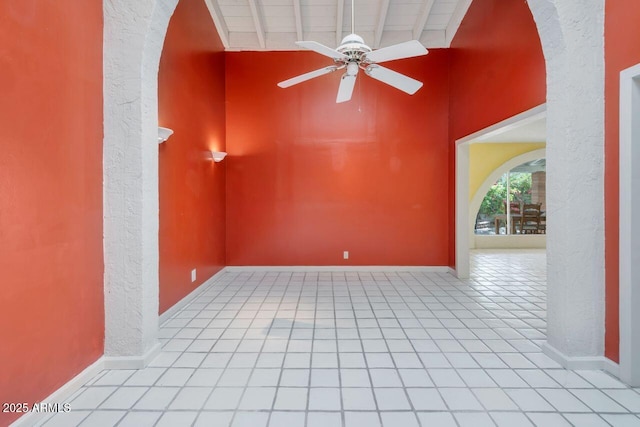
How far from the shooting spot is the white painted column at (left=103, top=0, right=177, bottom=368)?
2.23 m

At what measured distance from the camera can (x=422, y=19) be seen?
4672 mm

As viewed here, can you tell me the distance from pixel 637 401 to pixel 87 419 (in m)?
3.08

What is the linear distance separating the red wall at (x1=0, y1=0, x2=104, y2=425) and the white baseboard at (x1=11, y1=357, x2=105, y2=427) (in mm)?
37

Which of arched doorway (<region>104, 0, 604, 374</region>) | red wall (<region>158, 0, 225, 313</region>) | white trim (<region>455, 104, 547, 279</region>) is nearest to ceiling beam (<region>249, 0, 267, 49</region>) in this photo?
red wall (<region>158, 0, 225, 313</region>)

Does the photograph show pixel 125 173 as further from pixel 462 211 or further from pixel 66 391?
pixel 462 211

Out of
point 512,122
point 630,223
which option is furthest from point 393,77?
point 630,223

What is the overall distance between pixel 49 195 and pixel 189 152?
6.76 ft

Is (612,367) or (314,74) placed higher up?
(314,74)

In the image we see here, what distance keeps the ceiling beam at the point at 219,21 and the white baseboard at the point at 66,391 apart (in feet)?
14.3

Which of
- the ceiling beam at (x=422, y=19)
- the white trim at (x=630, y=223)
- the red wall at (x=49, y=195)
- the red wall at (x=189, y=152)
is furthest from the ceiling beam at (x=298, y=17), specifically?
the white trim at (x=630, y=223)

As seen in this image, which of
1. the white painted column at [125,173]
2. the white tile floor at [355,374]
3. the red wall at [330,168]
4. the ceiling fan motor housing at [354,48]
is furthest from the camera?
the red wall at [330,168]

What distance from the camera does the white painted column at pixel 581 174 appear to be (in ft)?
7.18

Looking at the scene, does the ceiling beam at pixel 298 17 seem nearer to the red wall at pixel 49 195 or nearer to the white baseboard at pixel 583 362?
the red wall at pixel 49 195

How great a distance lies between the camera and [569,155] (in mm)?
2217
